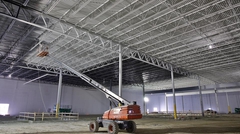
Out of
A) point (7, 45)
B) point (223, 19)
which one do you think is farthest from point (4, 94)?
point (223, 19)

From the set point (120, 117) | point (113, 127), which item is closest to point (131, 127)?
point (120, 117)

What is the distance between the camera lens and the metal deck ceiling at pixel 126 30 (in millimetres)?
13344

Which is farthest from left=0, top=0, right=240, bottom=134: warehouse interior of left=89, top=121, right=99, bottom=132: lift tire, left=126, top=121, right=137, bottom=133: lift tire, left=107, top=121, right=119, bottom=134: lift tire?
left=107, top=121, right=119, bottom=134: lift tire

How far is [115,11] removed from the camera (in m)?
13.9

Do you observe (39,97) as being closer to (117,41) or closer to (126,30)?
(117,41)

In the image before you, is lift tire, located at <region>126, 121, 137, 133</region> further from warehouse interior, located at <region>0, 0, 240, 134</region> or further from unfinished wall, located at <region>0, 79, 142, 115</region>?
unfinished wall, located at <region>0, 79, 142, 115</region>

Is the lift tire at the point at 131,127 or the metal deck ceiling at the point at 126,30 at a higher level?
the metal deck ceiling at the point at 126,30

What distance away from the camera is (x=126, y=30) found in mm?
17172

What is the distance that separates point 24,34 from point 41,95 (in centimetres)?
2602

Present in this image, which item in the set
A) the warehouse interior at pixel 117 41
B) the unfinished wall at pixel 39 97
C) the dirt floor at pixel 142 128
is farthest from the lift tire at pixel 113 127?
the unfinished wall at pixel 39 97

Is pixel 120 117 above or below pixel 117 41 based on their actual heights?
below

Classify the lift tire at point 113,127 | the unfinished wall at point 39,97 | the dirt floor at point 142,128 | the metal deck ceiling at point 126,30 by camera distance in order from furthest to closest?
the unfinished wall at point 39,97
the metal deck ceiling at point 126,30
the dirt floor at point 142,128
the lift tire at point 113,127

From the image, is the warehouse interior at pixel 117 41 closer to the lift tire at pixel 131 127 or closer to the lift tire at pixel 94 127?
the lift tire at pixel 94 127

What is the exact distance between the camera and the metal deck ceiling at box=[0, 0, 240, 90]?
43.8 feet
